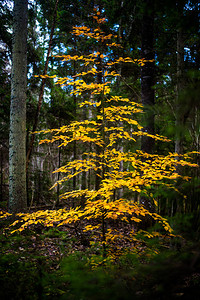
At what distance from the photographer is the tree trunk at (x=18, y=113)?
4785 millimetres

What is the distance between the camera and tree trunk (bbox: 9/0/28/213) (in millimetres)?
4785

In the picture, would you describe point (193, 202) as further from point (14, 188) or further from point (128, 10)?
point (128, 10)

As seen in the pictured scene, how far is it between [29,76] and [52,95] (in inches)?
50.6

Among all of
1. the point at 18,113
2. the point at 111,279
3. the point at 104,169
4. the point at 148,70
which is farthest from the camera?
the point at 148,70

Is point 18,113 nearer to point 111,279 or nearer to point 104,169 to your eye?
point 104,169

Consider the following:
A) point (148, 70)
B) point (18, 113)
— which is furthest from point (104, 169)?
point (148, 70)

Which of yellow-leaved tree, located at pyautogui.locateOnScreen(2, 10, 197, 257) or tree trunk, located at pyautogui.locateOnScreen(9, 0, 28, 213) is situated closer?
yellow-leaved tree, located at pyautogui.locateOnScreen(2, 10, 197, 257)

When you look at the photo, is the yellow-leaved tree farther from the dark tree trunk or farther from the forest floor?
the dark tree trunk

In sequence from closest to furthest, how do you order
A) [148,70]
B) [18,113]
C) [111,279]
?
[111,279], [18,113], [148,70]

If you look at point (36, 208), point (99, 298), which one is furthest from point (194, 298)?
point (36, 208)

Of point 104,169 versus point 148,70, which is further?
point 148,70

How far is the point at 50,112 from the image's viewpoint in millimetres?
8461

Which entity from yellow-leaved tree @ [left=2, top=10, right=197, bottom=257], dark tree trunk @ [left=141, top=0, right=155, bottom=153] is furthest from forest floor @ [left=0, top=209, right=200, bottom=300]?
dark tree trunk @ [left=141, top=0, right=155, bottom=153]

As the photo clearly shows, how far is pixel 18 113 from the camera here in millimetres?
4887
